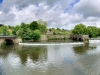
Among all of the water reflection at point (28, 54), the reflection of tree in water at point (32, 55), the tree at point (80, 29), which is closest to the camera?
the reflection of tree in water at point (32, 55)

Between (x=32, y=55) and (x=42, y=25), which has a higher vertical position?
(x=42, y=25)

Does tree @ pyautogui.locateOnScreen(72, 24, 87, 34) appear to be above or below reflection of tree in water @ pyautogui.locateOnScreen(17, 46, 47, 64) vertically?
above

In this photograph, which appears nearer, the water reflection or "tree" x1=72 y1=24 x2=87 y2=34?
the water reflection

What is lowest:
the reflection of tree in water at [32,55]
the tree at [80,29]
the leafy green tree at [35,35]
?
the reflection of tree in water at [32,55]

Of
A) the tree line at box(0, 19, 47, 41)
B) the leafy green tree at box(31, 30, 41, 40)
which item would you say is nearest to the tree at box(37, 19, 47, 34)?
the tree line at box(0, 19, 47, 41)

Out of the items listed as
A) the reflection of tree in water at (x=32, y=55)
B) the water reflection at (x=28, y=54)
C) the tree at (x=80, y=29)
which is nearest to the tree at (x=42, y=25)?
the tree at (x=80, y=29)

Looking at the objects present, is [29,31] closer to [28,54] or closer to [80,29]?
[80,29]

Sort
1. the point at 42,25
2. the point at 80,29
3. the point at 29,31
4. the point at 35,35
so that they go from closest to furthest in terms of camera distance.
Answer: the point at 29,31 < the point at 35,35 < the point at 42,25 < the point at 80,29

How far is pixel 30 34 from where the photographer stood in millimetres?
84875

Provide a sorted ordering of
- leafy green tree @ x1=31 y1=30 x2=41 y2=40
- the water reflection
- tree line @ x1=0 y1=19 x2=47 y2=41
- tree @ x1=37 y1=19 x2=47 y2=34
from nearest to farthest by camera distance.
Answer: the water reflection
tree line @ x1=0 y1=19 x2=47 y2=41
leafy green tree @ x1=31 y1=30 x2=41 y2=40
tree @ x1=37 y1=19 x2=47 y2=34

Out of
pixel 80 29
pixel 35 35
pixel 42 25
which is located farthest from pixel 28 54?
pixel 80 29

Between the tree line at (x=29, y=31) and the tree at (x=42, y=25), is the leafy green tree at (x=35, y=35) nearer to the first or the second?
the tree line at (x=29, y=31)

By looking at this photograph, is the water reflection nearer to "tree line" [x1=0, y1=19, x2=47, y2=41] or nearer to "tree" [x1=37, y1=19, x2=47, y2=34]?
"tree line" [x1=0, y1=19, x2=47, y2=41]

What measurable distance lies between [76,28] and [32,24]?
33337 mm
